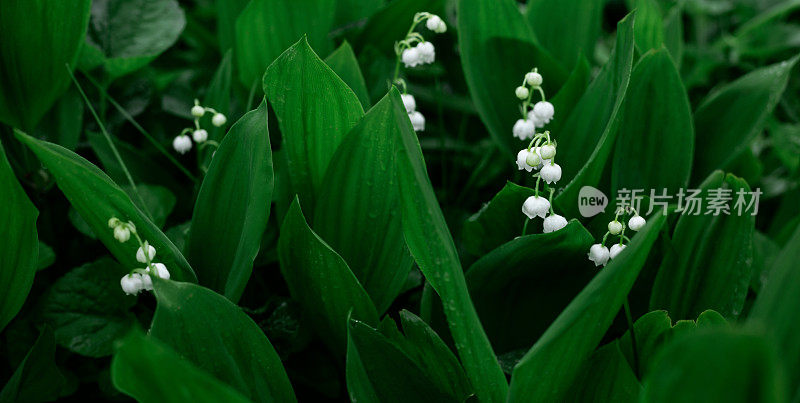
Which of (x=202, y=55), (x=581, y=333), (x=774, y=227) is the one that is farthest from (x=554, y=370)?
(x=202, y=55)

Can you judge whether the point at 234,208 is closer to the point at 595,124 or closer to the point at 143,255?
the point at 143,255

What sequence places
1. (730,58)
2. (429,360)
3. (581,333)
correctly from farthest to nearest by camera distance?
(730,58), (429,360), (581,333)

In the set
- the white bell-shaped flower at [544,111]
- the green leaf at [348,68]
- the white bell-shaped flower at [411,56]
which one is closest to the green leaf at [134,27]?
the green leaf at [348,68]

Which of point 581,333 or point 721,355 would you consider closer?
point 721,355

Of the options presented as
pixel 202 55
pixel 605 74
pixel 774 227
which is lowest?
pixel 774 227

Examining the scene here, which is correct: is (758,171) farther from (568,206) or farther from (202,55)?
(202,55)

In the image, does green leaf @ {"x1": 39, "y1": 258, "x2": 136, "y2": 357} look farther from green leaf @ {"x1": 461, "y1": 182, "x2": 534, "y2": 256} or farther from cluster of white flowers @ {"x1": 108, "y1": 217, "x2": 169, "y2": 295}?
green leaf @ {"x1": 461, "y1": 182, "x2": 534, "y2": 256}

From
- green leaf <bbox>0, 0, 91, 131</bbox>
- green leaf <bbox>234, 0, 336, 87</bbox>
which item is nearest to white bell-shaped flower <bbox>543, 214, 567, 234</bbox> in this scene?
green leaf <bbox>234, 0, 336, 87</bbox>
